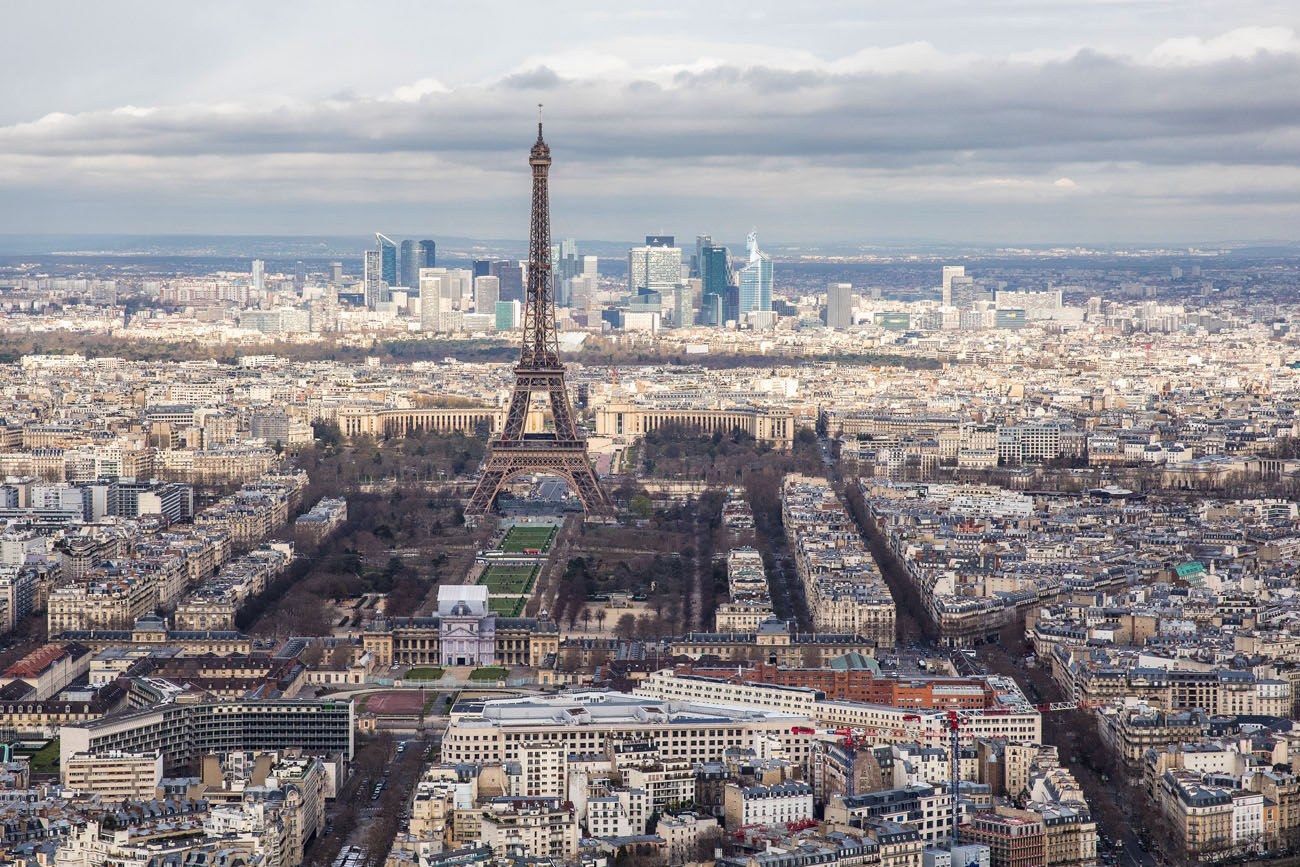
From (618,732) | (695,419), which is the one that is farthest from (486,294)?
(618,732)

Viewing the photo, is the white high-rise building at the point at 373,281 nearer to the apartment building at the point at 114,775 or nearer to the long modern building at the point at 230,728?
the long modern building at the point at 230,728

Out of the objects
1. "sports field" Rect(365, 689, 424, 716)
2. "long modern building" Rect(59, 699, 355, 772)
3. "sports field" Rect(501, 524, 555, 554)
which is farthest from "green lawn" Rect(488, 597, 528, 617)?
"long modern building" Rect(59, 699, 355, 772)

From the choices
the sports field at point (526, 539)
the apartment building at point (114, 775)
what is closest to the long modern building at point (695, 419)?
the sports field at point (526, 539)

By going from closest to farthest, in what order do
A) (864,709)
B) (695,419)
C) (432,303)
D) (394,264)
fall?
(864,709) → (695,419) → (432,303) → (394,264)

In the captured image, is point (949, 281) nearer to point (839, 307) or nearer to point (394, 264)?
point (839, 307)

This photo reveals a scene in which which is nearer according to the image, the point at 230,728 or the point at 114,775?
the point at 114,775

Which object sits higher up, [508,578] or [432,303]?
[508,578]
